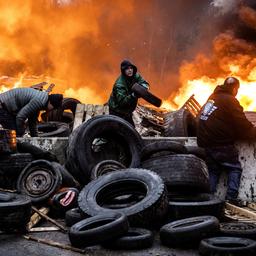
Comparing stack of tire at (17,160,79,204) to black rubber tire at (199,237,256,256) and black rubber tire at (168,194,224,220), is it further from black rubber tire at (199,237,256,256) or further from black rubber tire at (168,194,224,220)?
black rubber tire at (199,237,256,256)

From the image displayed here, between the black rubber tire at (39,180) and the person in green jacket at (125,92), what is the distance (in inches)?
83.8

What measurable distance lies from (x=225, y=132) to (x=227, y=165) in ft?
1.74

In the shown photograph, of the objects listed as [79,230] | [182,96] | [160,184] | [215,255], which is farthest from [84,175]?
[182,96]

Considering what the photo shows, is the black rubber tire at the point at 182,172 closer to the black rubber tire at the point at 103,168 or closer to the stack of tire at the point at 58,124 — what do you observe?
the black rubber tire at the point at 103,168

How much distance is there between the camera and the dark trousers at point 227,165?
6.89 metres

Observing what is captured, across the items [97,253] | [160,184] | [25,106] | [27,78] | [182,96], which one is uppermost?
[27,78]

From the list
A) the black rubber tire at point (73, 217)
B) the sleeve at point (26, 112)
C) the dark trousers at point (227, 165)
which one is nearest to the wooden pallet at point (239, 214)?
the dark trousers at point (227, 165)

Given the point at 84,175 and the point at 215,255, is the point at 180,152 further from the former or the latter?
the point at 215,255

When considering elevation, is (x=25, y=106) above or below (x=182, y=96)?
below

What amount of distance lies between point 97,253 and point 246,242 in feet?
4.74

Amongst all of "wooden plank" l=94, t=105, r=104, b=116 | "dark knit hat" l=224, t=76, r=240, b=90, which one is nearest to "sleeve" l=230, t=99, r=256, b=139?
"dark knit hat" l=224, t=76, r=240, b=90

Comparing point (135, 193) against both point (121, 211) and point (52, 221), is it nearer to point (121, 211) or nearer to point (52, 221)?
point (121, 211)

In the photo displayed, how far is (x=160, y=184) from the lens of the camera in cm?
538

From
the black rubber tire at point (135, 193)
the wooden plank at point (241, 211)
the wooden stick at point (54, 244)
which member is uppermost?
the black rubber tire at point (135, 193)
